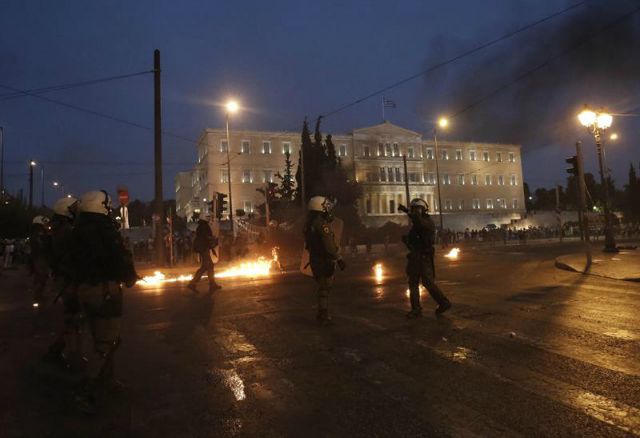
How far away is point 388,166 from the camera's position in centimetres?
8881

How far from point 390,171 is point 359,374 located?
85721mm

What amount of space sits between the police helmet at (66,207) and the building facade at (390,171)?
68583 mm

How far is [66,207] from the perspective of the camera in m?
6.20

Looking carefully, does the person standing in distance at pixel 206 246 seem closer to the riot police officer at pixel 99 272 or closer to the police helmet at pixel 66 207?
the police helmet at pixel 66 207

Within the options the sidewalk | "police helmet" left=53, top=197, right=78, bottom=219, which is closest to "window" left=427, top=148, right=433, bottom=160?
the sidewalk

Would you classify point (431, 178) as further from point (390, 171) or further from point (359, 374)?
point (359, 374)

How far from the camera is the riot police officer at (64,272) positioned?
4629mm

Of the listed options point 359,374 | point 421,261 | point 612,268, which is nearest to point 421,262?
point 421,261

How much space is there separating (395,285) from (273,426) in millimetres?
8833

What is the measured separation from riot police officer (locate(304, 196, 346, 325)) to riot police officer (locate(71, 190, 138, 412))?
3348mm

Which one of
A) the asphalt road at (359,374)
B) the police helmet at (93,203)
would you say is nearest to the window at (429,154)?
the asphalt road at (359,374)

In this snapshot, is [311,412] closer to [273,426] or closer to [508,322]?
[273,426]

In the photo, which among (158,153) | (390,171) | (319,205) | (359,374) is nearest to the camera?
(359,374)

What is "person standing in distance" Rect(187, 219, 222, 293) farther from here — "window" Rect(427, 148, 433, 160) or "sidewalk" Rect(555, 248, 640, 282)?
"window" Rect(427, 148, 433, 160)
